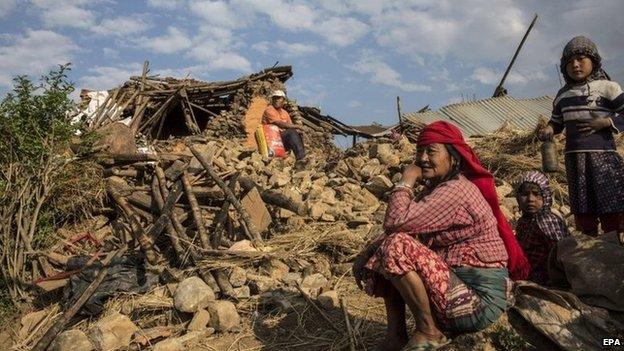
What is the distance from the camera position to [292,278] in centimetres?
445

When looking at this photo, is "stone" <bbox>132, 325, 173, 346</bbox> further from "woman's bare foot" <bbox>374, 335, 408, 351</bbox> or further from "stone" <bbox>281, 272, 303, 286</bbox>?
"woman's bare foot" <bbox>374, 335, 408, 351</bbox>

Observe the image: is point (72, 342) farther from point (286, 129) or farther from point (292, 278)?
point (286, 129)

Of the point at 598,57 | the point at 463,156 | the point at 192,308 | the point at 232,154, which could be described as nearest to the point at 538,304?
the point at 463,156

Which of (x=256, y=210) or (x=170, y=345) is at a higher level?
(x=256, y=210)

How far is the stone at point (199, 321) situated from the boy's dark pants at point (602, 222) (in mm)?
2888

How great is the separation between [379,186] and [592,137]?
3.65 metres

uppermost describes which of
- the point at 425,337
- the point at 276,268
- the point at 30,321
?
the point at 425,337

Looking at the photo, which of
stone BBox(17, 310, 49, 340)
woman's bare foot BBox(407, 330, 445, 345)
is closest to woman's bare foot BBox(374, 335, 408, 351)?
woman's bare foot BBox(407, 330, 445, 345)

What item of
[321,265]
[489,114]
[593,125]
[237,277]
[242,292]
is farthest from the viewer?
[489,114]

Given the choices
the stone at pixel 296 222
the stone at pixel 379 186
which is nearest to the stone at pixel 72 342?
the stone at pixel 296 222

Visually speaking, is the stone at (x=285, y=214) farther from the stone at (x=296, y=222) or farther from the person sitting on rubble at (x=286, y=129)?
the person sitting on rubble at (x=286, y=129)

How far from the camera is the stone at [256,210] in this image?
5.61 m

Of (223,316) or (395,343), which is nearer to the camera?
(395,343)

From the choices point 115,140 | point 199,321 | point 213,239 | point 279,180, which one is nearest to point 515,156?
point 279,180
